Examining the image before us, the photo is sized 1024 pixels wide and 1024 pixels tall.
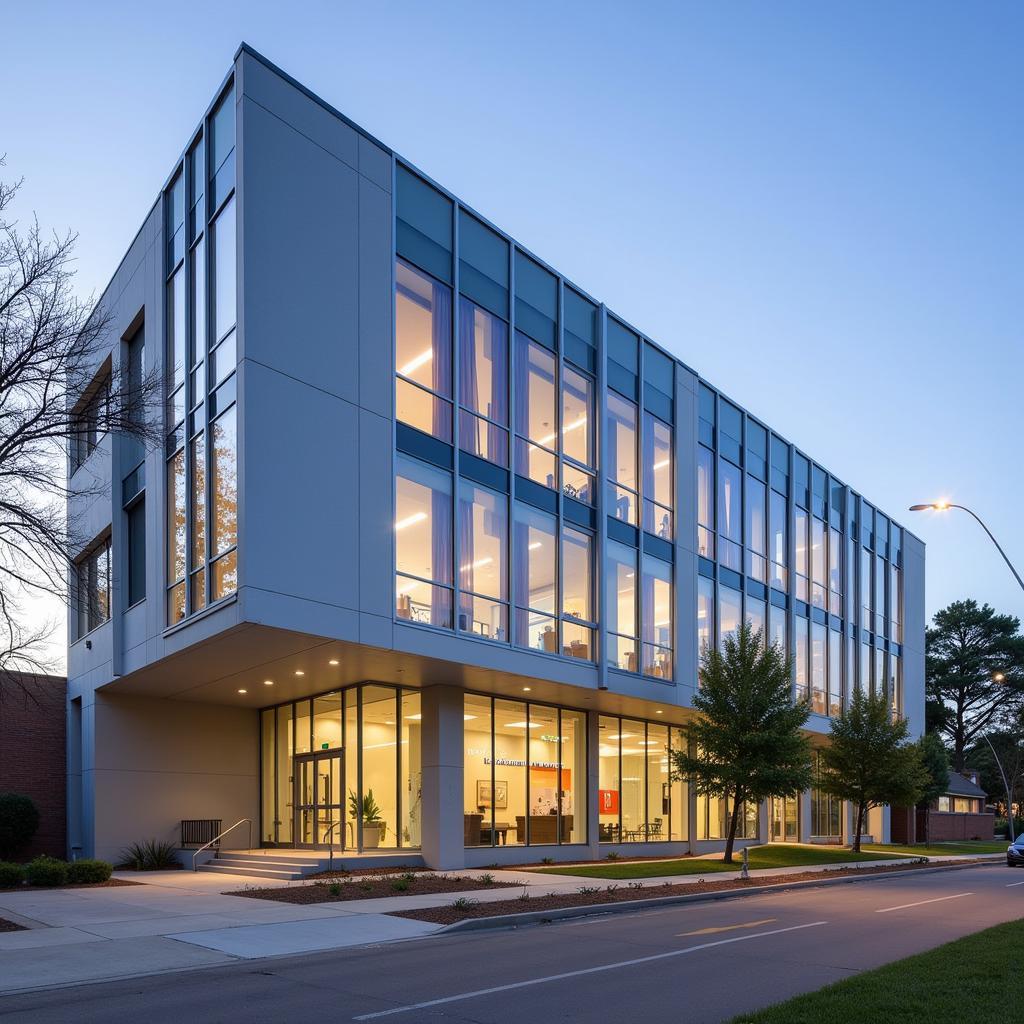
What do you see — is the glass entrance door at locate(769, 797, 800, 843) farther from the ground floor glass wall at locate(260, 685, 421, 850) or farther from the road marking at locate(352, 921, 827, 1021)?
the road marking at locate(352, 921, 827, 1021)

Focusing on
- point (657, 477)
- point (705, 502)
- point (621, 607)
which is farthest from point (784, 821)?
point (657, 477)

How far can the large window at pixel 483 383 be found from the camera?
83.3 ft

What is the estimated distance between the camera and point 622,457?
101ft

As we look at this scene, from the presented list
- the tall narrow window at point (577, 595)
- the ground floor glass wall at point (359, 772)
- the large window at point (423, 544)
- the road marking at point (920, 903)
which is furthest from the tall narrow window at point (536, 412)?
the road marking at point (920, 903)

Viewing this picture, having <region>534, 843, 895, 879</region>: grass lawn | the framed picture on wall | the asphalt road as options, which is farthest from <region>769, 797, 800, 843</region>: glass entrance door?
the asphalt road

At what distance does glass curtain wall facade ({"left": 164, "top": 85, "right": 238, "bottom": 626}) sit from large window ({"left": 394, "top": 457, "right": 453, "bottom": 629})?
372cm

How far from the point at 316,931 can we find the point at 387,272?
1378 cm

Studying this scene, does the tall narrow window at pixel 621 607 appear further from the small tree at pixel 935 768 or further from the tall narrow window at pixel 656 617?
the small tree at pixel 935 768

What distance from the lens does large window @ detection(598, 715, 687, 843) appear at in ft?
104

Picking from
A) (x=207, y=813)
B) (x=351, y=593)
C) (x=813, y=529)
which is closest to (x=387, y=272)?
(x=351, y=593)

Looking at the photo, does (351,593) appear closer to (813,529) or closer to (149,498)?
(149,498)

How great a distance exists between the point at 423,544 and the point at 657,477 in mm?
11028

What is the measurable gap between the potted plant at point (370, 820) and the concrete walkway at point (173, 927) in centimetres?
389

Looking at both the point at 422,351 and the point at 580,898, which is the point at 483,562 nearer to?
the point at 422,351
